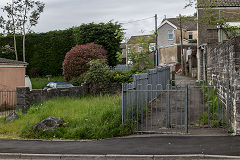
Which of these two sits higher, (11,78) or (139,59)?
(139,59)

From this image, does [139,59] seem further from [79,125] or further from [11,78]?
[79,125]

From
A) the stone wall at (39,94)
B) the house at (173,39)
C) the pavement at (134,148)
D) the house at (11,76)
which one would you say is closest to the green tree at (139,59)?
the stone wall at (39,94)

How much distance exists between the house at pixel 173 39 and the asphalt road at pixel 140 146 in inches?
1423

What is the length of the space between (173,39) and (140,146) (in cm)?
4138

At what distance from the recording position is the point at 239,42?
9477 mm

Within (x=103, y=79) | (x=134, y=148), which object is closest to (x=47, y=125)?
(x=134, y=148)

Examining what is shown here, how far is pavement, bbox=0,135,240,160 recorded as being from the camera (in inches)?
317

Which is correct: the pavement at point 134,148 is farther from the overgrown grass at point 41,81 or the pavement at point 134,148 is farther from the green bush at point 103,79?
the overgrown grass at point 41,81

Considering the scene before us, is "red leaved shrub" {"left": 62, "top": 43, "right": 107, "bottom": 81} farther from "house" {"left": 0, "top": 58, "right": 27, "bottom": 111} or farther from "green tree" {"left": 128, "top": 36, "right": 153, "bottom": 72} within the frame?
"green tree" {"left": 128, "top": 36, "right": 153, "bottom": 72}

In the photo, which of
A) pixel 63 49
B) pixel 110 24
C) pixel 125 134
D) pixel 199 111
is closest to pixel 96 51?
pixel 110 24

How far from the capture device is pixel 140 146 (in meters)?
8.94

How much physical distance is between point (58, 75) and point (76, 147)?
24.3m

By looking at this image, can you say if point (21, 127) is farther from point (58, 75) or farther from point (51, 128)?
point (58, 75)

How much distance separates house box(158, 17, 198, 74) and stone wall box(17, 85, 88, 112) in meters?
26.6
